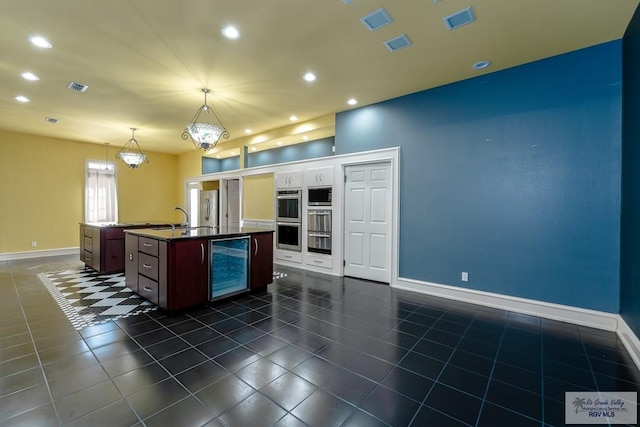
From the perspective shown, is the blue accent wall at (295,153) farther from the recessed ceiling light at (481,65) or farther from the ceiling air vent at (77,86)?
the ceiling air vent at (77,86)

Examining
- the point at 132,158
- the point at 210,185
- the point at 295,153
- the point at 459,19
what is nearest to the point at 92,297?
the point at 132,158

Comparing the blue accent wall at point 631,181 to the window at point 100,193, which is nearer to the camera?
the blue accent wall at point 631,181

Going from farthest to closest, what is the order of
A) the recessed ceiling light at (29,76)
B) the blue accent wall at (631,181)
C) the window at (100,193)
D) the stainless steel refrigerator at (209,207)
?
the stainless steel refrigerator at (209,207)
the window at (100,193)
the recessed ceiling light at (29,76)
the blue accent wall at (631,181)

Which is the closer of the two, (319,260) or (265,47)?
(265,47)

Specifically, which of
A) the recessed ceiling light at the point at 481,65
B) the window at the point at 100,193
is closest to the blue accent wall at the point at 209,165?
the window at the point at 100,193

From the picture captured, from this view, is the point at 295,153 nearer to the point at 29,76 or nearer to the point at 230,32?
the point at 230,32

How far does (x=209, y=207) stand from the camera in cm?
796

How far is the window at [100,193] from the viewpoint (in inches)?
302

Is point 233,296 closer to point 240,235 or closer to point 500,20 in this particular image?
point 240,235

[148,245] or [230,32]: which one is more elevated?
[230,32]

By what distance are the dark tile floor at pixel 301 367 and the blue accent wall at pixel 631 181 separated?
0.47 meters

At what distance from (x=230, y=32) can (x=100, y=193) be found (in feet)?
24.4

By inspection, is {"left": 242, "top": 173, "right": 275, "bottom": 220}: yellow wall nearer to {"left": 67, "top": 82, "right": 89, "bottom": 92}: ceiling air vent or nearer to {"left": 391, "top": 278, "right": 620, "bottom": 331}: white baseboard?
{"left": 67, "top": 82, "right": 89, "bottom": 92}: ceiling air vent

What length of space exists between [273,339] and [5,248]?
7825 millimetres
